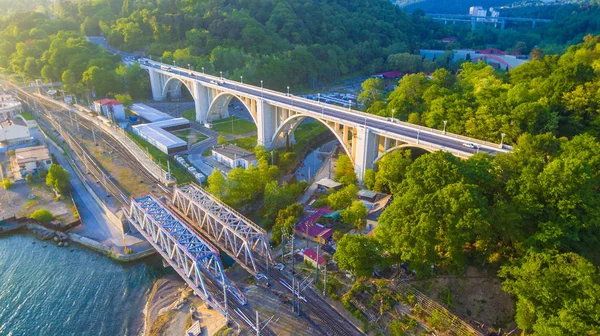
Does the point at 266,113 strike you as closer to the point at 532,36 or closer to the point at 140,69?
the point at 140,69

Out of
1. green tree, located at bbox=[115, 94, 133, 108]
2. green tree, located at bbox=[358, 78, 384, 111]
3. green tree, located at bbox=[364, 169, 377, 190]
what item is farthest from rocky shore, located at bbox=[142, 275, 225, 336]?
green tree, located at bbox=[115, 94, 133, 108]

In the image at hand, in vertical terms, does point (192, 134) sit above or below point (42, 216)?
above

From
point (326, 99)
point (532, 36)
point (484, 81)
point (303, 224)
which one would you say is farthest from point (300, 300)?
point (532, 36)

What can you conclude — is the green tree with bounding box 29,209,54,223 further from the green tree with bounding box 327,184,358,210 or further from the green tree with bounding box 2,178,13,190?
the green tree with bounding box 327,184,358,210

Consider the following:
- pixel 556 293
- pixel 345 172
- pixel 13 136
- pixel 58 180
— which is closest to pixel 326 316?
pixel 556 293

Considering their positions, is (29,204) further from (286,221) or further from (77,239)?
(286,221)

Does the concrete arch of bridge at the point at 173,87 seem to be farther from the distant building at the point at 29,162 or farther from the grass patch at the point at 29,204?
the grass patch at the point at 29,204
